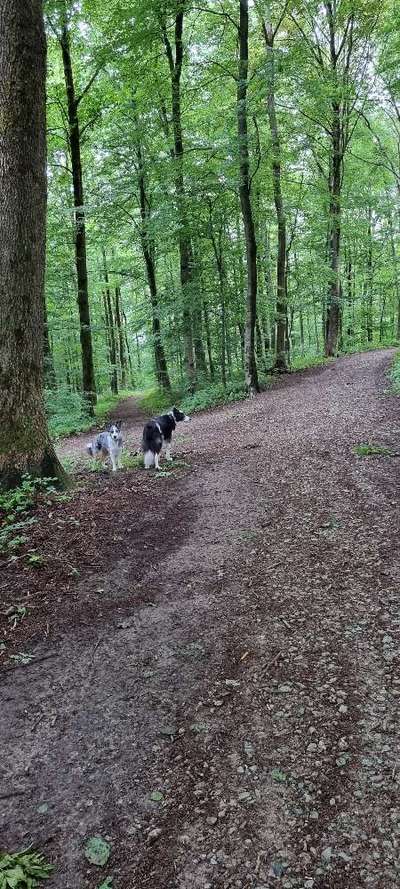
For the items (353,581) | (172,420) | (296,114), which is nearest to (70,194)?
(296,114)

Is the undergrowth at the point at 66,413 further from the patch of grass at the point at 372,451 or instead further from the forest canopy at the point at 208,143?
the patch of grass at the point at 372,451

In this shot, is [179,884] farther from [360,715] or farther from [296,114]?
[296,114]

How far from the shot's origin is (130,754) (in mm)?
2816

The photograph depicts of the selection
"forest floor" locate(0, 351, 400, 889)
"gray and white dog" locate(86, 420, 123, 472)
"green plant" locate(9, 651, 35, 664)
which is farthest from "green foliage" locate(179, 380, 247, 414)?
"green plant" locate(9, 651, 35, 664)

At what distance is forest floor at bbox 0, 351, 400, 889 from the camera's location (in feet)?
7.48

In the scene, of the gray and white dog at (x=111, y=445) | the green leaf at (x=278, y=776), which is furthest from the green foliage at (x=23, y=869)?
the gray and white dog at (x=111, y=445)

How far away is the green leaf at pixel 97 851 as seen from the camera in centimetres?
225

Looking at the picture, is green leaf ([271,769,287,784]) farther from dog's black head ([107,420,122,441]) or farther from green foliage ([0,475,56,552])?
dog's black head ([107,420,122,441])

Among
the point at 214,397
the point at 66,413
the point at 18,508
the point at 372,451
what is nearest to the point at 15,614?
the point at 18,508

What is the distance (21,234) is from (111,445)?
11.6ft

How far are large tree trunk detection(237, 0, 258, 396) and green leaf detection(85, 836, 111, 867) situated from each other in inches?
503

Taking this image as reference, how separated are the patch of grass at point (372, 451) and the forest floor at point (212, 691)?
75 cm

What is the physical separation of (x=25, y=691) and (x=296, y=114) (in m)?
19.0

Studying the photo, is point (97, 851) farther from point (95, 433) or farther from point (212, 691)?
point (95, 433)
